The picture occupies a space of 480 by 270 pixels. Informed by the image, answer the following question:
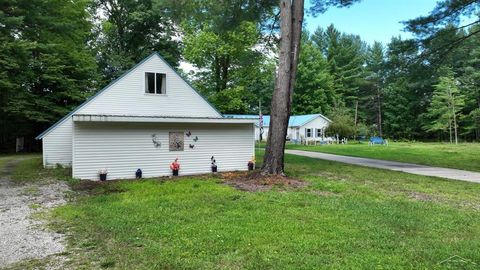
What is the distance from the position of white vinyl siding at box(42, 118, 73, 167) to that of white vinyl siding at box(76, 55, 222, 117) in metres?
2.68

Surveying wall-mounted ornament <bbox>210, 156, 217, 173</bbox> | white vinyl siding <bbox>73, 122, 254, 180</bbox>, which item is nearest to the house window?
white vinyl siding <bbox>73, 122, 254, 180</bbox>

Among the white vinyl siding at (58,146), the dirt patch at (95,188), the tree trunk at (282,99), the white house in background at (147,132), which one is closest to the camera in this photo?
the dirt patch at (95,188)

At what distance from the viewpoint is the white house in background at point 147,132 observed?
1277 centimetres

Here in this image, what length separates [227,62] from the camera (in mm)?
27406

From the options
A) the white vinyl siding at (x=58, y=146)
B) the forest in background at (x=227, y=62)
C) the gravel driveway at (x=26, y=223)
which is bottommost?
the gravel driveway at (x=26, y=223)

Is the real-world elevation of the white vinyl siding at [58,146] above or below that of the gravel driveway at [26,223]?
above

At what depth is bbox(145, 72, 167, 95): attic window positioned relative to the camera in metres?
15.2

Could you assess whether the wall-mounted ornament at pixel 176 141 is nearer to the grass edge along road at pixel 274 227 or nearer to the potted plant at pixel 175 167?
the potted plant at pixel 175 167

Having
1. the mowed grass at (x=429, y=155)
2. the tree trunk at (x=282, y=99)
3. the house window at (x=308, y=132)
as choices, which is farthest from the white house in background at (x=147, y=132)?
the house window at (x=308, y=132)

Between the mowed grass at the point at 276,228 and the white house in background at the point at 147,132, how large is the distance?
12.0ft

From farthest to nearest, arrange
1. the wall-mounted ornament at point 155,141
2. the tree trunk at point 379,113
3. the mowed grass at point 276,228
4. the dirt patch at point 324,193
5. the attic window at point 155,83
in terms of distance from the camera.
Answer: the tree trunk at point 379,113, the attic window at point 155,83, the wall-mounted ornament at point 155,141, the dirt patch at point 324,193, the mowed grass at point 276,228

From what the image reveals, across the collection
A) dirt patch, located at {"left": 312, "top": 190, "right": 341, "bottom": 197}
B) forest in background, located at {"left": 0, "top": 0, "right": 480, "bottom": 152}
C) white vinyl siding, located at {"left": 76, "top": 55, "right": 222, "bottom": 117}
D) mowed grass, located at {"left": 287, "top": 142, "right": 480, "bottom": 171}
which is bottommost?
dirt patch, located at {"left": 312, "top": 190, "right": 341, "bottom": 197}

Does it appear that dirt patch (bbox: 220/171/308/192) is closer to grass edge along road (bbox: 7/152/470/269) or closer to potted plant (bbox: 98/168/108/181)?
grass edge along road (bbox: 7/152/470/269)

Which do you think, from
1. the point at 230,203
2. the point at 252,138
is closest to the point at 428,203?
the point at 230,203
